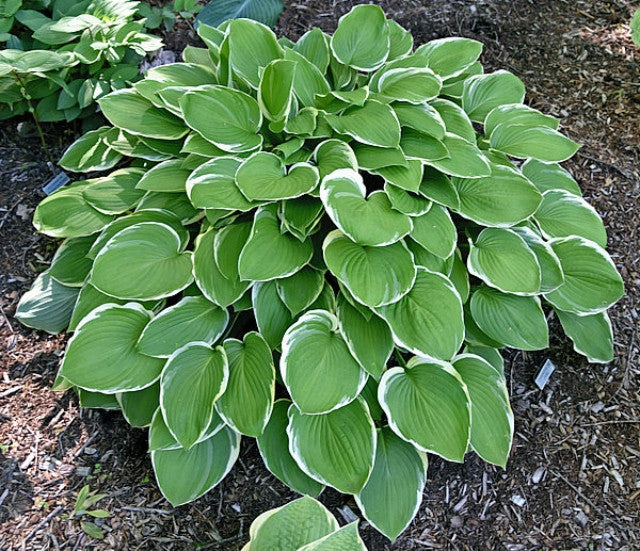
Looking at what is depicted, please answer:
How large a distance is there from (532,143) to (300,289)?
1013 millimetres

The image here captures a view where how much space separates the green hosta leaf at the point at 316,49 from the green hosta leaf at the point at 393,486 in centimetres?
133

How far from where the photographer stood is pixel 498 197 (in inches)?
82.5

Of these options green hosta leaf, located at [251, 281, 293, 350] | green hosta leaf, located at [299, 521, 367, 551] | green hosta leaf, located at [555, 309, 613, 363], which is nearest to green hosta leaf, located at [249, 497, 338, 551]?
green hosta leaf, located at [299, 521, 367, 551]

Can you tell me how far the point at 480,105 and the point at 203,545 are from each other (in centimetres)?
185

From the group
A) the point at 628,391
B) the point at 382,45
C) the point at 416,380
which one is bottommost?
the point at 628,391

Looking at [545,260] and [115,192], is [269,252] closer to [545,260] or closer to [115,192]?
[115,192]

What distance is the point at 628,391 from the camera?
2297mm

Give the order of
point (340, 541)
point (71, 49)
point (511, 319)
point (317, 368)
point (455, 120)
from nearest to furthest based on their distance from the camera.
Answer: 1. point (340, 541)
2. point (317, 368)
3. point (511, 319)
4. point (455, 120)
5. point (71, 49)

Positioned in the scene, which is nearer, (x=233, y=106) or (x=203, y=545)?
(x=203, y=545)

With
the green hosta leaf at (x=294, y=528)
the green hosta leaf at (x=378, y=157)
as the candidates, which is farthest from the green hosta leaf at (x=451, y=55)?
the green hosta leaf at (x=294, y=528)

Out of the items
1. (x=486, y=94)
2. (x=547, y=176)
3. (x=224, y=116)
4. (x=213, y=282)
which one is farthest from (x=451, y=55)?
(x=213, y=282)

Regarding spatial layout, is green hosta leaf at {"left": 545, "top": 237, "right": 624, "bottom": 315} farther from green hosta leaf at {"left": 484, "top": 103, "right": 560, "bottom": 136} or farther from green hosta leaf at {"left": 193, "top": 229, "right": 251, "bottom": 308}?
green hosta leaf at {"left": 193, "top": 229, "right": 251, "bottom": 308}

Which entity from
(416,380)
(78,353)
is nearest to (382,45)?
(416,380)

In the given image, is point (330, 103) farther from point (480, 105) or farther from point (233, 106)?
point (480, 105)
